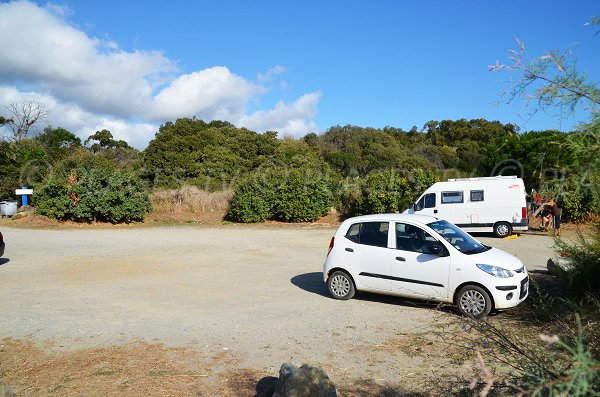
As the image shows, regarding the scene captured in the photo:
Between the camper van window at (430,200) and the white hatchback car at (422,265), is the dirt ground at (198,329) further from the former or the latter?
the camper van window at (430,200)

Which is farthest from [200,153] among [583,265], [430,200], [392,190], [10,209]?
[583,265]

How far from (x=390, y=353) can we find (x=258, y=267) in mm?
7519

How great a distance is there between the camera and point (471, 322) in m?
3.48

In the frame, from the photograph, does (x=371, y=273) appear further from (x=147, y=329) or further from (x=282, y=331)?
(x=147, y=329)

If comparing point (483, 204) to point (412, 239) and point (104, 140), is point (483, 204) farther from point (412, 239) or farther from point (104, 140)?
point (104, 140)

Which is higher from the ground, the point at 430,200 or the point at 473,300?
the point at 430,200

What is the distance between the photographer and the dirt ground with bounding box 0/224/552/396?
5523mm

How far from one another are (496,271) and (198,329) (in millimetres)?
4912

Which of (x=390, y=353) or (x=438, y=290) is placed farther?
(x=438, y=290)

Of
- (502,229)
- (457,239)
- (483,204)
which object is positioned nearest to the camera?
(457,239)

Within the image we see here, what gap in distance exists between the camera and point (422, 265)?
8.41 meters

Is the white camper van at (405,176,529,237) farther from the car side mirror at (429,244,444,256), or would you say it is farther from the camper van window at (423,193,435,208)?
the car side mirror at (429,244,444,256)

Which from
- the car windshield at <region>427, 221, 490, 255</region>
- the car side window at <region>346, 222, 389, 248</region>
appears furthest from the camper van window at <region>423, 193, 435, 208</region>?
the car side window at <region>346, 222, 389, 248</region>

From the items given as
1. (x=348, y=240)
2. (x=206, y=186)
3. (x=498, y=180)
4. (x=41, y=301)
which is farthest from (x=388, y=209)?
(x=41, y=301)
